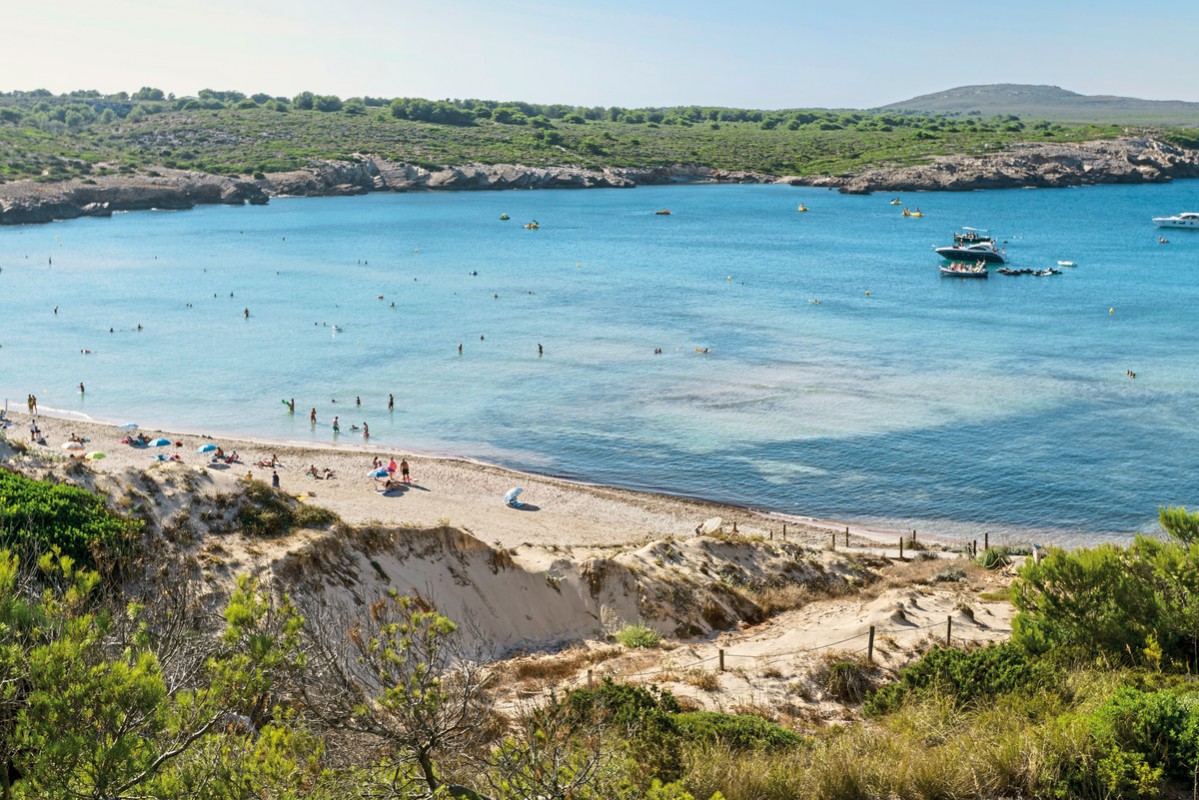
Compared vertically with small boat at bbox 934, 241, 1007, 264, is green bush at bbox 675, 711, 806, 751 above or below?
below

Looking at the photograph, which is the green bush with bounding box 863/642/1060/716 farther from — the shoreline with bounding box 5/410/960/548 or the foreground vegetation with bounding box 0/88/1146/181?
the foreground vegetation with bounding box 0/88/1146/181

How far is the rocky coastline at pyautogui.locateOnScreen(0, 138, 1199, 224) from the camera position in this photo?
14714cm

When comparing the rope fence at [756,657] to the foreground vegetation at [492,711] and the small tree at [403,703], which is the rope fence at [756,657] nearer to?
the foreground vegetation at [492,711]

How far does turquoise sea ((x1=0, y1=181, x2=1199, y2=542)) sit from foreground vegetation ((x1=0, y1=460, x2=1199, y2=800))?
663 inches

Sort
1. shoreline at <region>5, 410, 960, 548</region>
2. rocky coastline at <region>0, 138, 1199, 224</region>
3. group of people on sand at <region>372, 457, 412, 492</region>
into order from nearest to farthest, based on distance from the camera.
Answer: shoreline at <region>5, 410, 960, 548</region> → group of people on sand at <region>372, 457, 412, 492</region> → rocky coastline at <region>0, 138, 1199, 224</region>

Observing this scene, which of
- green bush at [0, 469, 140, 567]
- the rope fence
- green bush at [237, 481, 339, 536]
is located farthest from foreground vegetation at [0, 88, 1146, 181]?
the rope fence

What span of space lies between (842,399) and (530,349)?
64.7 ft

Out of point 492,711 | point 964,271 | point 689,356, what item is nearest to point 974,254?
point 964,271

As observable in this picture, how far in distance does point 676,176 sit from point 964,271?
314 ft

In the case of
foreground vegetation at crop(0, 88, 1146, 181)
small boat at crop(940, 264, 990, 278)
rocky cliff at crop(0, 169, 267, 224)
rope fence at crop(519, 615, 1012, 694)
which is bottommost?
rope fence at crop(519, 615, 1012, 694)

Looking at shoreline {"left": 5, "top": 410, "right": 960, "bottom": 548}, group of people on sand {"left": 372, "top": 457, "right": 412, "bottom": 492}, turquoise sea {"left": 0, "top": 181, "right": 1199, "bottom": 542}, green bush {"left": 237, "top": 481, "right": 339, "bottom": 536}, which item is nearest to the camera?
green bush {"left": 237, "top": 481, "right": 339, "bottom": 536}

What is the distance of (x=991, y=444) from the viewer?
41531 millimetres

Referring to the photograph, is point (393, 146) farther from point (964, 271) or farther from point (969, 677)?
point (969, 677)

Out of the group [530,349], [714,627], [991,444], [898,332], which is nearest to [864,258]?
[898,332]
